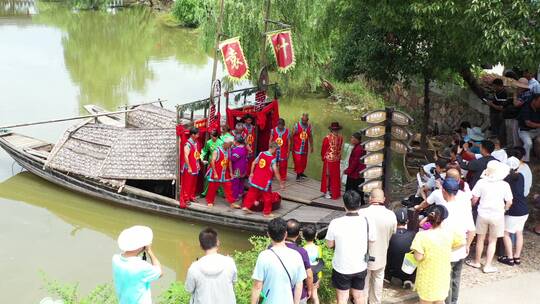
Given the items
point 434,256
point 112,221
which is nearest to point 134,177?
point 112,221

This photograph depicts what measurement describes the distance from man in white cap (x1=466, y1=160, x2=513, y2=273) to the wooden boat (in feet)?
9.35

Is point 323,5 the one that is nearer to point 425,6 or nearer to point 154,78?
point 425,6

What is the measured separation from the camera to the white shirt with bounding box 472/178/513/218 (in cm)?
665

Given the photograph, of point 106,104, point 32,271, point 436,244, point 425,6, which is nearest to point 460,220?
point 436,244

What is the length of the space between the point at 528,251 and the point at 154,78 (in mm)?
17556

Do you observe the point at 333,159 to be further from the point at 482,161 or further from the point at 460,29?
the point at 482,161

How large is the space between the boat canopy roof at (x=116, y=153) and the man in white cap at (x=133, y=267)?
218 inches

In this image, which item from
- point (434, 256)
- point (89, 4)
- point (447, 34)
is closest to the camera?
point (434, 256)

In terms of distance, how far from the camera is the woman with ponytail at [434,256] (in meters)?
5.34

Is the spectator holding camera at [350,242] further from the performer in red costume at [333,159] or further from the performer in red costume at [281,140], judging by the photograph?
the performer in red costume at [281,140]

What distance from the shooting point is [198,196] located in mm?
10680

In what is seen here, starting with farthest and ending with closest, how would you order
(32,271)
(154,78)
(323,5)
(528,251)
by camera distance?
(154,78) < (323,5) < (32,271) < (528,251)

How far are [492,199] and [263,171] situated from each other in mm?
3934

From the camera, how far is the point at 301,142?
1132cm
